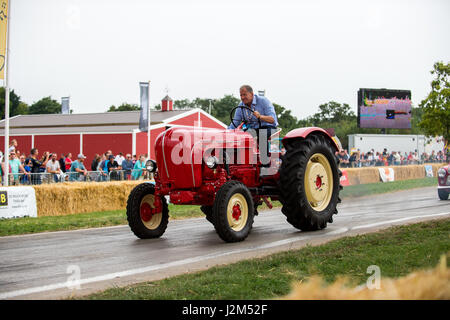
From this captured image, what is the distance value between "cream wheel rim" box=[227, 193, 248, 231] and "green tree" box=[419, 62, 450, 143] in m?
28.4

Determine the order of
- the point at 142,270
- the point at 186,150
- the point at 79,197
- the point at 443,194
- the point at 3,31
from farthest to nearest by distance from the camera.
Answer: the point at 443,194, the point at 3,31, the point at 79,197, the point at 186,150, the point at 142,270

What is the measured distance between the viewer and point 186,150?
8.00m

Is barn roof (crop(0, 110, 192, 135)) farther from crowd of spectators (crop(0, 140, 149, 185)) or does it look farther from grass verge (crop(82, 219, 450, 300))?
grass verge (crop(82, 219, 450, 300))

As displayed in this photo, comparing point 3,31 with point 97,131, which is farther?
point 97,131

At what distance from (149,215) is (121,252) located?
57.1 inches

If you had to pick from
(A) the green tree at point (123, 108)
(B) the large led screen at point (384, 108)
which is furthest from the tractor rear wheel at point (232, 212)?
(A) the green tree at point (123, 108)

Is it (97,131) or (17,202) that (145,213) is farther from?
(97,131)

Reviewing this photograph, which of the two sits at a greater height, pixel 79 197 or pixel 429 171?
pixel 429 171

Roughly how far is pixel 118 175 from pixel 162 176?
34.5 feet

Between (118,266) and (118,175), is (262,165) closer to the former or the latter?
(118,266)

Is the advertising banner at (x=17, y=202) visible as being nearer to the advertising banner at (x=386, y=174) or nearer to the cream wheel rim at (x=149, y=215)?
the cream wheel rim at (x=149, y=215)

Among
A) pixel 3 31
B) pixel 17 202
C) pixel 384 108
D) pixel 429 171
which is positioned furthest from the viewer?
pixel 384 108

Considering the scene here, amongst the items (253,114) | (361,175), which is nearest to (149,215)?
(253,114)
